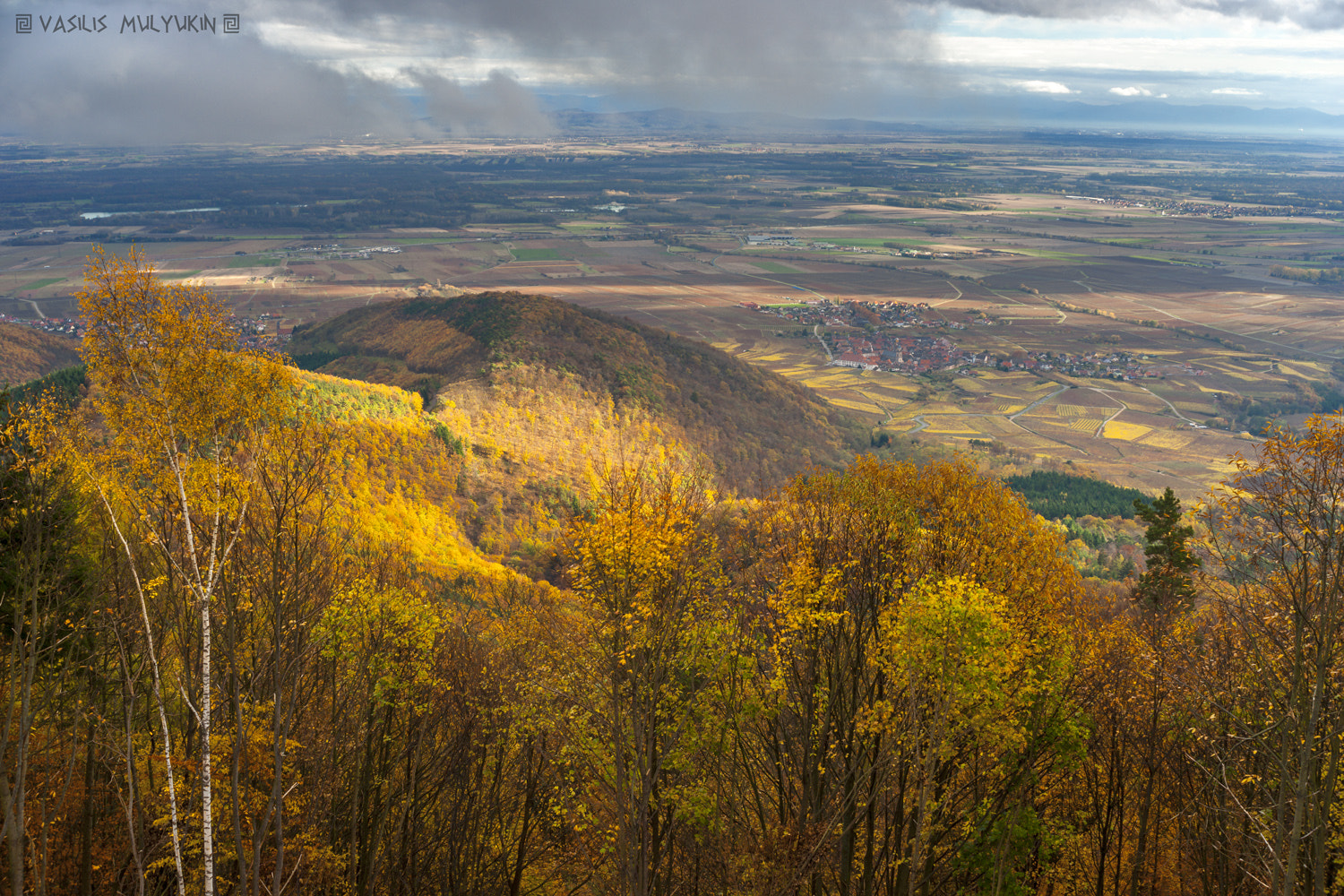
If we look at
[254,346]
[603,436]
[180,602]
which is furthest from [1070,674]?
[603,436]

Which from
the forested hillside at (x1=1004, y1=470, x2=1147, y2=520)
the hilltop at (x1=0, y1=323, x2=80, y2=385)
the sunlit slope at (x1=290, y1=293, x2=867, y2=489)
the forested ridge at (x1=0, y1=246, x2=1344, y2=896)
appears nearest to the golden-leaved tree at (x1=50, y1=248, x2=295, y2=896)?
the forested ridge at (x1=0, y1=246, x2=1344, y2=896)

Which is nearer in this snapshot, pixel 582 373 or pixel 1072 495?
pixel 1072 495

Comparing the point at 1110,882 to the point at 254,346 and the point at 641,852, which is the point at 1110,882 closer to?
the point at 641,852

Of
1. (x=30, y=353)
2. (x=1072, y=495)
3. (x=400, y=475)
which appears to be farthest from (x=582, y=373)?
(x=30, y=353)

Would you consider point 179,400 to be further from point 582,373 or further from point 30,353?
point 30,353

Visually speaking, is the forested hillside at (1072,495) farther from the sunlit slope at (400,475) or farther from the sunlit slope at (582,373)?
the sunlit slope at (400,475)

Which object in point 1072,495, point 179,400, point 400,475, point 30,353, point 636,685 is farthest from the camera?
point 30,353
